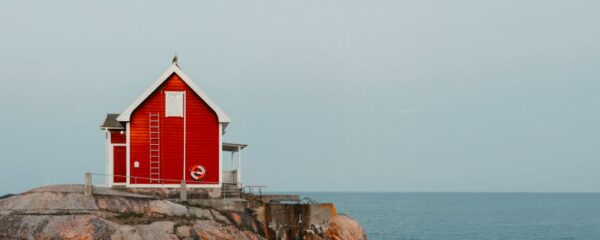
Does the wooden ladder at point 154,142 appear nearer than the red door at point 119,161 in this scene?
Yes

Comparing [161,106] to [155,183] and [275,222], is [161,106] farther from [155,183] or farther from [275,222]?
[275,222]

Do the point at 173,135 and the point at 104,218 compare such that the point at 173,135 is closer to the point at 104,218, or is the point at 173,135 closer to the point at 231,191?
the point at 231,191

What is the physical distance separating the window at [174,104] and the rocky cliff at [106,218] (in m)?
6.94

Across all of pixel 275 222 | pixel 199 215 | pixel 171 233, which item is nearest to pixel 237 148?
pixel 275 222

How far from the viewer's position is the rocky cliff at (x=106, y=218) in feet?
86.2

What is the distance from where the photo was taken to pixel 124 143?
128 ft

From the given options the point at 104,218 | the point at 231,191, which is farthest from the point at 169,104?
the point at 104,218

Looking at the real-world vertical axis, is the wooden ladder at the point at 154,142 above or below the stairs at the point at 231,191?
above

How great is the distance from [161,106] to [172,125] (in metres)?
1.16

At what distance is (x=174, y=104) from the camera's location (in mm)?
36375

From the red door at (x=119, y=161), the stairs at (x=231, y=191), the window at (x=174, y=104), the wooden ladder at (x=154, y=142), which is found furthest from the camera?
the red door at (x=119, y=161)

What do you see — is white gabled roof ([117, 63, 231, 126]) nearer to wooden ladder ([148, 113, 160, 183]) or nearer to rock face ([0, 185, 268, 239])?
wooden ladder ([148, 113, 160, 183])

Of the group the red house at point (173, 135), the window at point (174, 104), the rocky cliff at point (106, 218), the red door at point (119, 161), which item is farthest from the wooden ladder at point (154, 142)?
the rocky cliff at point (106, 218)

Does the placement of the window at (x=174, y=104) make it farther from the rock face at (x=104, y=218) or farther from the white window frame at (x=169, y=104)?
the rock face at (x=104, y=218)
